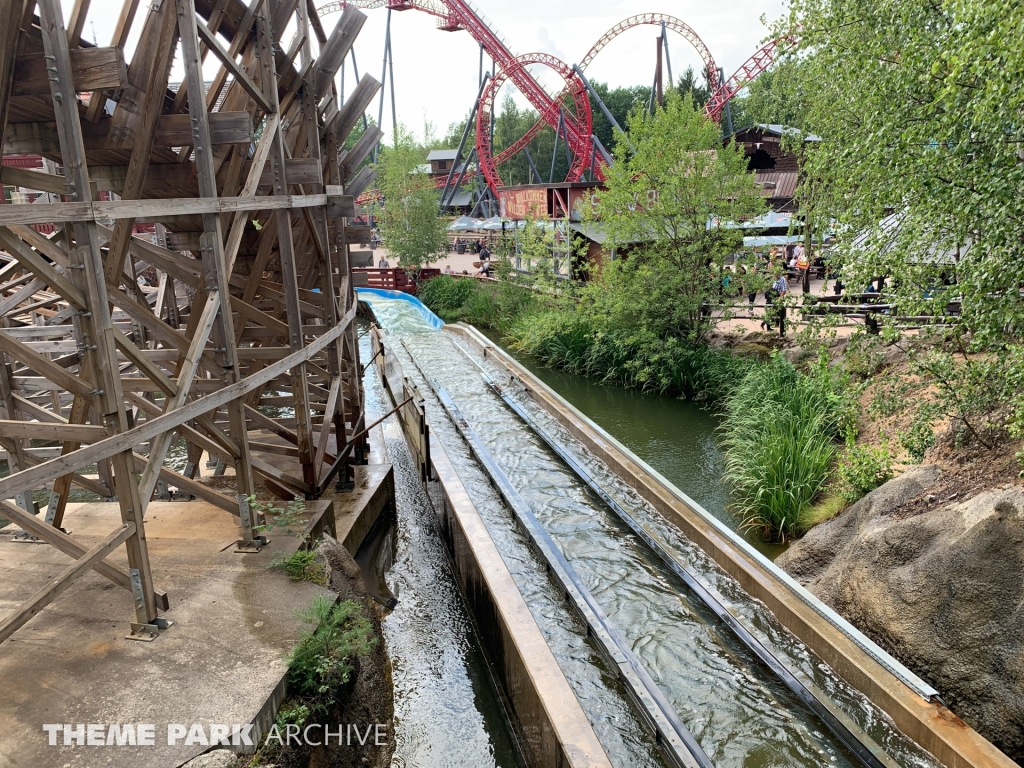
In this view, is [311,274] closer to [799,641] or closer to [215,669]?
[215,669]

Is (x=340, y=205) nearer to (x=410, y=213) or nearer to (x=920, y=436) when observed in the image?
(x=920, y=436)

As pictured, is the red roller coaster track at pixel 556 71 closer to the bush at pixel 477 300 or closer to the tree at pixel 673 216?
the bush at pixel 477 300

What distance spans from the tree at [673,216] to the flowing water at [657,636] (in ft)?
15.1

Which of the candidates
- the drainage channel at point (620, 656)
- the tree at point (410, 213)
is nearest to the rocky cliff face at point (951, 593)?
the drainage channel at point (620, 656)

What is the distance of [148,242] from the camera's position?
5.51m

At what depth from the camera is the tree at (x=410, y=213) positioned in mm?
29625

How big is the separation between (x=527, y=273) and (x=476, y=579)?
56.7 feet

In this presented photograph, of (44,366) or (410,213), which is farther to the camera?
(410,213)

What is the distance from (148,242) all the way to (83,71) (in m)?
1.75

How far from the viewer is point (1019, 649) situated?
15.2ft

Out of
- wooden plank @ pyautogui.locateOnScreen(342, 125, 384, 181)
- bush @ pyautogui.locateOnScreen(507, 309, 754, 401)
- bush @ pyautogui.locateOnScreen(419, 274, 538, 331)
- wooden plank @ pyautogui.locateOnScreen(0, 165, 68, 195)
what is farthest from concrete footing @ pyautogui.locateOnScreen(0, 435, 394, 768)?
bush @ pyautogui.locateOnScreen(419, 274, 538, 331)

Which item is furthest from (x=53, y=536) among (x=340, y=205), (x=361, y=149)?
(x=361, y=149)

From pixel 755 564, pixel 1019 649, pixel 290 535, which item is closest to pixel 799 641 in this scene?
pixel 755 564

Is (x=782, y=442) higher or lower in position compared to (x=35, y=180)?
lower
